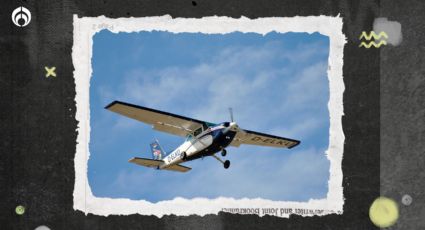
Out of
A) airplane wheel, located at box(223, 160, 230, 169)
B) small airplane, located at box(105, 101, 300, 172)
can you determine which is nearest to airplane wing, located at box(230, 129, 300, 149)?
small airplane, located at box(105, 101, 300, 172)

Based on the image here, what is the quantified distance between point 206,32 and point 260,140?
1898 mm

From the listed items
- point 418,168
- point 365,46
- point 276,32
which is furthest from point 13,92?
point 418,168

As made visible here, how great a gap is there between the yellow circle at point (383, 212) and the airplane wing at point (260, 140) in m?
1.47

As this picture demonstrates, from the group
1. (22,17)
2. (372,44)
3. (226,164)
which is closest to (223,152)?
(226,164)

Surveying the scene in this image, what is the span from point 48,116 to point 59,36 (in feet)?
4.13

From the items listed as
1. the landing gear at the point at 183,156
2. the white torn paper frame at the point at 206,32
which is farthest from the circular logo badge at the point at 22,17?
the landing gear at the point at 183,156

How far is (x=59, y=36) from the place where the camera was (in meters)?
8.03

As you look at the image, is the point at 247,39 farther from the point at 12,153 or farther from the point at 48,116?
the point at 12,153

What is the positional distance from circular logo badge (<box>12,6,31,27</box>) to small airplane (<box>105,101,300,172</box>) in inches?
78.4

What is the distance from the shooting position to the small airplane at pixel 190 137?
7930 mm

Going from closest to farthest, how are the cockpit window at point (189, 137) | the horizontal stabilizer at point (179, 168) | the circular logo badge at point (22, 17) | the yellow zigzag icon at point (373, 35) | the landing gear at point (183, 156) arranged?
the yellow zigzag icon at point (373, 35), the circular logo badge at point (22, 17), the horizontal stabilizer at point (179, 168), the cockpit window at point (189, 137), the landing gear at point (183, 156)

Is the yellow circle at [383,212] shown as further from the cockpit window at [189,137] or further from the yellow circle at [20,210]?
the yellow circle at [20,210]

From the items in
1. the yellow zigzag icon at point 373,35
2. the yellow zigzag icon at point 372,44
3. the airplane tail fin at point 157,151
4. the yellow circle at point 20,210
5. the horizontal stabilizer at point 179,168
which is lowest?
the yellow circle at point 20,210

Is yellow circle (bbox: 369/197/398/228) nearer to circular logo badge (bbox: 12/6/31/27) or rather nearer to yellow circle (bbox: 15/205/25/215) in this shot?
yellow circle (bbox: 15/205/25/215)
